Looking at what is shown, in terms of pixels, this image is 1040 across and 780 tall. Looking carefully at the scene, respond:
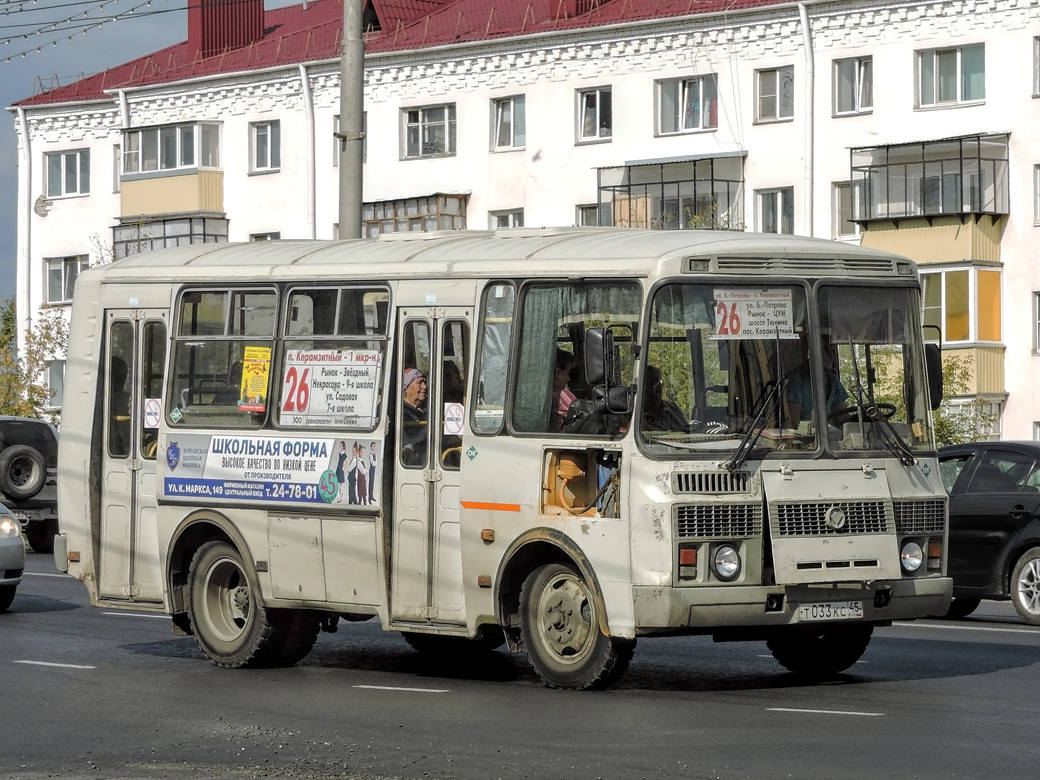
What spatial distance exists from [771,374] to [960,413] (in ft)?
102

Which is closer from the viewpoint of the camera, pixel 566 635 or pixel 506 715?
pixel 506 715

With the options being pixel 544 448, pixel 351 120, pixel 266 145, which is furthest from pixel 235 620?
pixel 266 145

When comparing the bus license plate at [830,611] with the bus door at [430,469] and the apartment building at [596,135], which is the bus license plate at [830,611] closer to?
the bus door at [430,469]


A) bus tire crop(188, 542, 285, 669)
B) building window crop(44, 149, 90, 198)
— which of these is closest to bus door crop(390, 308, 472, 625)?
bus tire crop(188, 542, 285, 669)

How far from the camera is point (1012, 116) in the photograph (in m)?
46.0

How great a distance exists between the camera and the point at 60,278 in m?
65.2

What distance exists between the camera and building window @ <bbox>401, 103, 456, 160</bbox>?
55500mm

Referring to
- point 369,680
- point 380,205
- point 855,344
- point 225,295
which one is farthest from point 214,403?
point 380,205

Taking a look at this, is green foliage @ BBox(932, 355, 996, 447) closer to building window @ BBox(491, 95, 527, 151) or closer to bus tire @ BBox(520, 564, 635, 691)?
building window @ BBox(491, 95, 527, 151)

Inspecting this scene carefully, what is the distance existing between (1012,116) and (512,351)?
3488 cm

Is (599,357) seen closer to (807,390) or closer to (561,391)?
(561,391)

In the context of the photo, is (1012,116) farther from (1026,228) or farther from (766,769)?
(766,769)

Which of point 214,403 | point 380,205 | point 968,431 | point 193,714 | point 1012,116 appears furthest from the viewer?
point 380,205

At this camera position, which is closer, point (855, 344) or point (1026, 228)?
point (855, 344)
